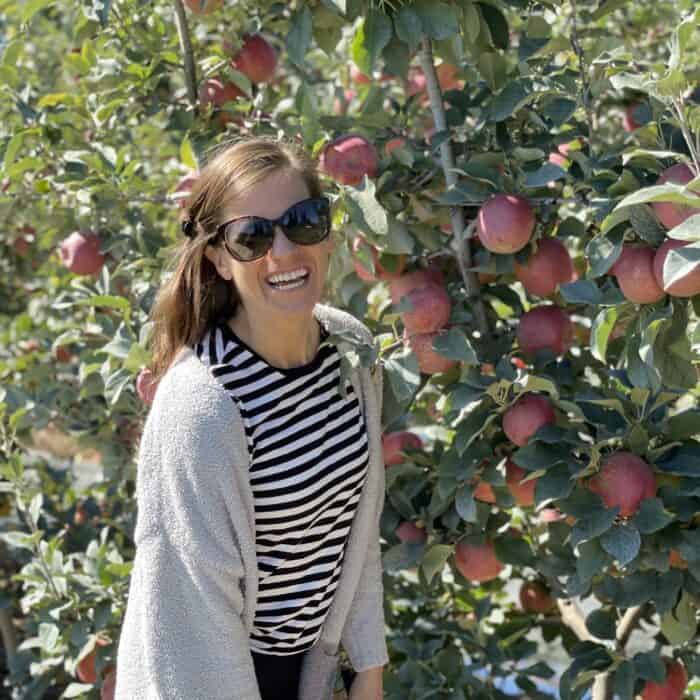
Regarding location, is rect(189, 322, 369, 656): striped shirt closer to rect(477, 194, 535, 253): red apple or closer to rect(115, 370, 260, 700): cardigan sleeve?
rect(115, 370, 260, 700): cardigan sleeve

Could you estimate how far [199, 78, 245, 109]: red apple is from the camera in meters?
Answer: 2.11

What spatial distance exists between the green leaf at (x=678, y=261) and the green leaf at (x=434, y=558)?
753mm

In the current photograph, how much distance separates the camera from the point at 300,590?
1518mm

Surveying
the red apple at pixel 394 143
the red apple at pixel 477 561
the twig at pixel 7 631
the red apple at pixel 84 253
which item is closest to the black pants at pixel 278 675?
the red apple at pixel 477 561

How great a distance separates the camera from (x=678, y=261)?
124 cm

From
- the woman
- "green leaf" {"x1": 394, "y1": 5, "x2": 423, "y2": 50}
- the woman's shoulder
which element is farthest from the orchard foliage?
the woman's shoulder

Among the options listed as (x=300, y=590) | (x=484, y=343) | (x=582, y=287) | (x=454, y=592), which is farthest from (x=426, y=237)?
(x=454, y=592)

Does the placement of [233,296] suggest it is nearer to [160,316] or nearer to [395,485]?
[160,316]

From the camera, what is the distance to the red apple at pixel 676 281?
131 centimetres

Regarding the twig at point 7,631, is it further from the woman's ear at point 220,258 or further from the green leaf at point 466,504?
the woman's ear at point 220,258

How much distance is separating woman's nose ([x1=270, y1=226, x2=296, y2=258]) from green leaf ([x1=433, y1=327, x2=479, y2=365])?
0.34 meters

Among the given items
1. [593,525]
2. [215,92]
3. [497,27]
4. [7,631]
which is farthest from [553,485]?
[7,631]

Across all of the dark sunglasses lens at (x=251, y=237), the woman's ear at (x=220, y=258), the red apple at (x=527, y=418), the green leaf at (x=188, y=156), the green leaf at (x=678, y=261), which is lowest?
the red apple at (x=527, y=418)

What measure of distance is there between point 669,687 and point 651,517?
493mm
